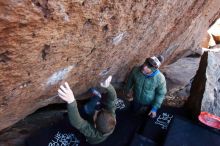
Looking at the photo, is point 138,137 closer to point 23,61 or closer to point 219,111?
point 219,111

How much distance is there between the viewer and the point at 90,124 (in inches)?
194

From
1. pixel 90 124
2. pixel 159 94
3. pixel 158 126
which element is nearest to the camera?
pixel 90 124

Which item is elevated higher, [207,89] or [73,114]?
[73,114]

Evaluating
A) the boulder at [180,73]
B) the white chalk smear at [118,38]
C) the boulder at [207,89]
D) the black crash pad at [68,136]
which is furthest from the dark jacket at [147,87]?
the boulder at [180,73]

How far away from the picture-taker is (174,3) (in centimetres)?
527

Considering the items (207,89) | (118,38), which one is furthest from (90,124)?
(207,89)

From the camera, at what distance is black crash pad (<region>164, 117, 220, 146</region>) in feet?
17.8

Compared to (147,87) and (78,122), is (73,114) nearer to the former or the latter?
(78,122)

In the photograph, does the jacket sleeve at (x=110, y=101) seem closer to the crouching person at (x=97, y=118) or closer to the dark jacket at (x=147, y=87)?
the crouching person at (x=97, y=118)

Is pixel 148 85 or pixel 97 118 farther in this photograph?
pixel 148 85

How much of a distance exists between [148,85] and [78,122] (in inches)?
70.0

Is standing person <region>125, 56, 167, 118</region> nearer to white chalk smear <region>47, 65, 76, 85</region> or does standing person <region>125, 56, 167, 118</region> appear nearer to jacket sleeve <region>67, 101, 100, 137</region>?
jacket sleeve <region>67, 101, 100, 137</region>

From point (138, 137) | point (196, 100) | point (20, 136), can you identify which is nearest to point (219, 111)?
point (196, 100)

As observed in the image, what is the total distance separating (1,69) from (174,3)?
3163 mm
